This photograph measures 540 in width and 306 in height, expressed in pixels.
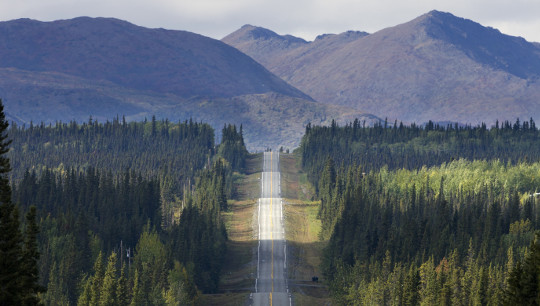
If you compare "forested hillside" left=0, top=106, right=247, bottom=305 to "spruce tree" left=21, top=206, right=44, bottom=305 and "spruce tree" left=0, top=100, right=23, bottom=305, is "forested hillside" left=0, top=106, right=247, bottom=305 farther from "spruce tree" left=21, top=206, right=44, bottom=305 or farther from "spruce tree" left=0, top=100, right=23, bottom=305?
"spruce tree" left=0, top=100, right=23, bottom=305

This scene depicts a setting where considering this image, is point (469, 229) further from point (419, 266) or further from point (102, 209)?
point (102, 209)

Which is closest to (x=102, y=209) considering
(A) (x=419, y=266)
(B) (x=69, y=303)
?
(B) (x=69, y=303)

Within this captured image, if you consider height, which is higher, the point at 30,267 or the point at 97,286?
the point at 30,267

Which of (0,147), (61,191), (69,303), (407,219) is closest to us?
(0,147)

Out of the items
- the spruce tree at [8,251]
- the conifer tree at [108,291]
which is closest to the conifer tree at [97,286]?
the conifer tree at [108,291]

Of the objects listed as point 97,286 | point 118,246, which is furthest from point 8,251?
point 118,246

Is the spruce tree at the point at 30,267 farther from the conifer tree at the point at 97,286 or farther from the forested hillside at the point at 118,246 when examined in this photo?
the conifer tree at the point at 97,286

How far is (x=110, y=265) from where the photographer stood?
11144 cm

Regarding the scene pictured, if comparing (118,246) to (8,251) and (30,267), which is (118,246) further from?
(8,251)

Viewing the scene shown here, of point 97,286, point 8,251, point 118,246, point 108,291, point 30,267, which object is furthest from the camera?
point 118,246

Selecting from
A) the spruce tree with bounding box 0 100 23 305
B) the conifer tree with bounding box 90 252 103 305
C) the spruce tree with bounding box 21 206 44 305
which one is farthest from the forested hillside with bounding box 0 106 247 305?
the spruce tree with bounding box 0 100 23 305

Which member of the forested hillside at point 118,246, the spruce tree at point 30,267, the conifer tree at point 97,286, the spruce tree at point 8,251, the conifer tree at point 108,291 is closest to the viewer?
the spruce tree at point 8,251

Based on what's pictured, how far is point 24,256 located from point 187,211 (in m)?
128

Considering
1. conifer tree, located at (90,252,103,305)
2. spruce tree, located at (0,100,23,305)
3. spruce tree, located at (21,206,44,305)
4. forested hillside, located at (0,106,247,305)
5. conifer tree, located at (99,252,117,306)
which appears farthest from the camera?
forested hillside, located at (0,106,247,305)
